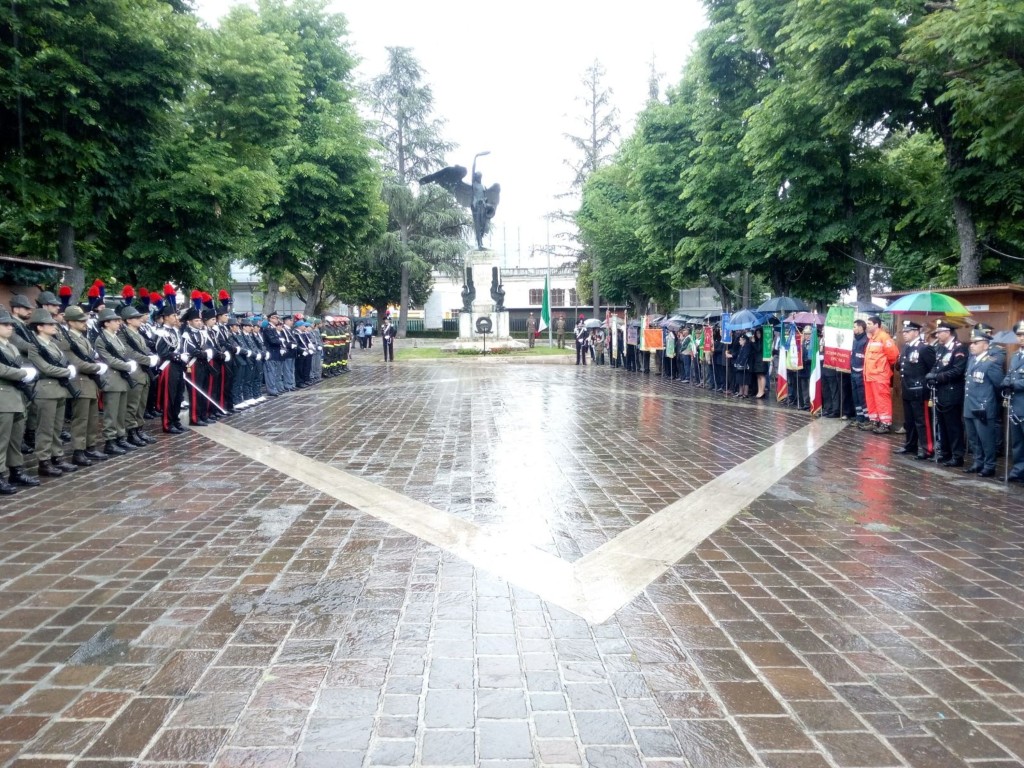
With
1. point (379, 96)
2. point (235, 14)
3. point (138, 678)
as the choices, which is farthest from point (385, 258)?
point (138, 678)

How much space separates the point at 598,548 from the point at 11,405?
615 cm

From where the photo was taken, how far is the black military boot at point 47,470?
871 centimetres

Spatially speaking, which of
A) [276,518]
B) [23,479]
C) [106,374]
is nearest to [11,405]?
[23,479]

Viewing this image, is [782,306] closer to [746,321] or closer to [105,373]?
[746,321]

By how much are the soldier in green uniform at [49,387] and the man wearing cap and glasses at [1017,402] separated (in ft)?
34.5

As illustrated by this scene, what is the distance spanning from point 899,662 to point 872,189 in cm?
1615

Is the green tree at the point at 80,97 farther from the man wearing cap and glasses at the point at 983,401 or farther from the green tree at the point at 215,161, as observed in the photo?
the man wearing cap and glasses at the point at 983,401

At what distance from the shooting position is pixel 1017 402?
8328 mm

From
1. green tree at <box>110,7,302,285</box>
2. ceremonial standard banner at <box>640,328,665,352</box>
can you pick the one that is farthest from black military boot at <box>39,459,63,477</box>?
ceremonial standard banner at <box>640,328,665,352</box>

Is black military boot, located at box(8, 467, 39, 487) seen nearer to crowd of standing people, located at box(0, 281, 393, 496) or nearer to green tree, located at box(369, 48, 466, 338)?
crowd of standing people, located at box(0, 281, 393, 496)

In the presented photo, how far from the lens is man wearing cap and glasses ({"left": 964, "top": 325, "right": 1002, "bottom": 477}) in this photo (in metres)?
8.81

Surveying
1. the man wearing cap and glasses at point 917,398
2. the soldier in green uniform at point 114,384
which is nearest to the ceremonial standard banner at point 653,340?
the man wearing cap and glasses at point 917,398

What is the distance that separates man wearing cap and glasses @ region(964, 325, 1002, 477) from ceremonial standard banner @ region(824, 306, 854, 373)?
3953mm

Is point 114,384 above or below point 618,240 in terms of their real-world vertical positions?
below
